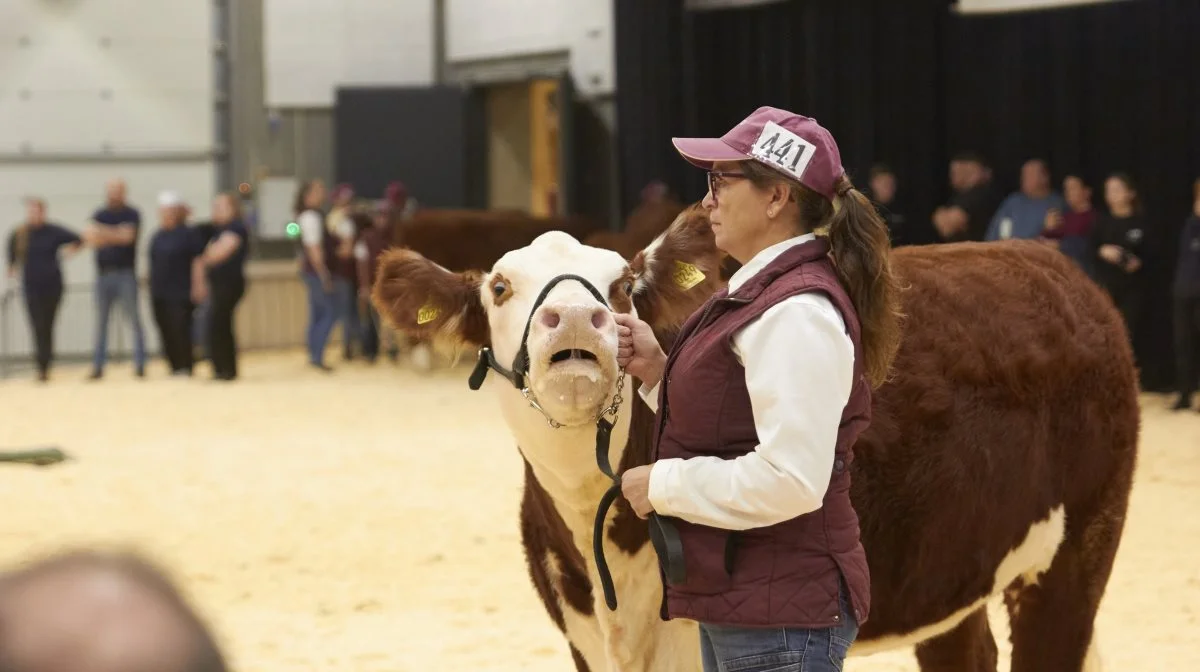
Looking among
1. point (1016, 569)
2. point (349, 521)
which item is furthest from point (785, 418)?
point (349, 521)

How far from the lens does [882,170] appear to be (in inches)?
506

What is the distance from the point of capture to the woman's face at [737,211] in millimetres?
2277

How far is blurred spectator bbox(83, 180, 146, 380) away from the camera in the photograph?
1473 cm

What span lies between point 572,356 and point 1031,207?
32.1 ft

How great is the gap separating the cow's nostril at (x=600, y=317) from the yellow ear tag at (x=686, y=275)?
1.64 ft

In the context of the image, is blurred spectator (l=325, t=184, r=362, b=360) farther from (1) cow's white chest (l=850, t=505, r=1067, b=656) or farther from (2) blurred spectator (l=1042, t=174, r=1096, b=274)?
(1) cow's white chest (l=850, t=505, r=1067, b=656)

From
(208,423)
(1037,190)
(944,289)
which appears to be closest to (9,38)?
(208,423)

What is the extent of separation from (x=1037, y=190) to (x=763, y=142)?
400 inches

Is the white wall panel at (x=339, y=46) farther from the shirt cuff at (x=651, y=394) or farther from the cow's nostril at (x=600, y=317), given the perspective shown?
the shirt cuff at (x=651, y=394)

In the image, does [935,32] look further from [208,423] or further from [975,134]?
[208,423]

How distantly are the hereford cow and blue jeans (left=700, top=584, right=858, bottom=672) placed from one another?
0.67m

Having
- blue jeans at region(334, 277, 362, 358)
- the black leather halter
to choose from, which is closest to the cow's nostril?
the black leather halter

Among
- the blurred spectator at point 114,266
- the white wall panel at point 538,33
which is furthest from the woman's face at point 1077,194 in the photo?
the blurred spectator at point 114,266

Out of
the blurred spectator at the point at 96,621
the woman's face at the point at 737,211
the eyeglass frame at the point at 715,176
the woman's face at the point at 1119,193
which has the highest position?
the woman's face at the point at 1119,193
